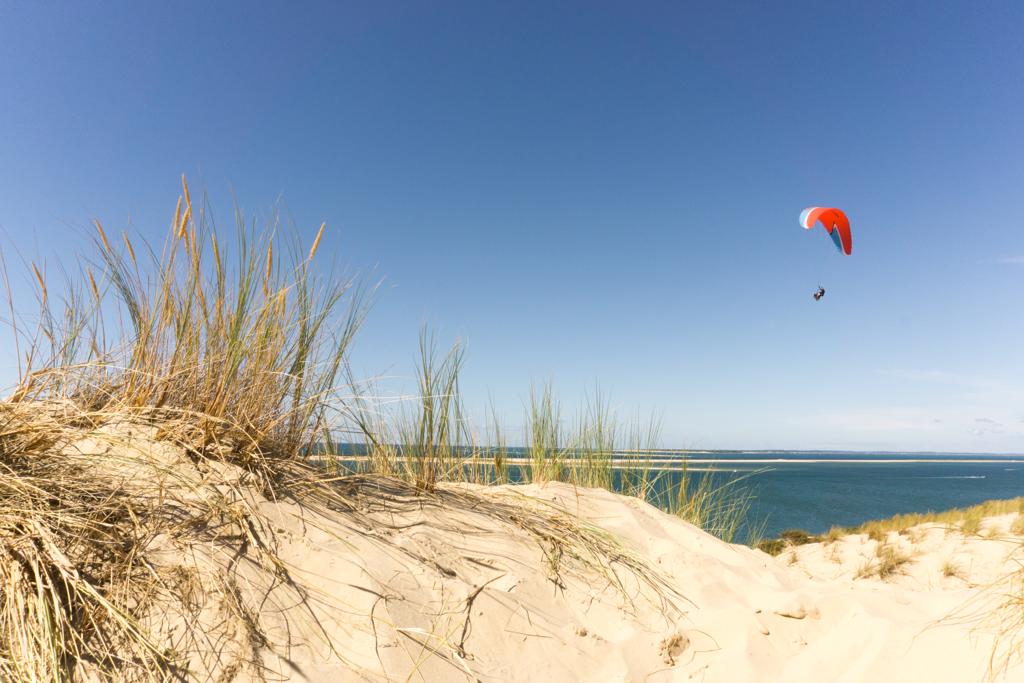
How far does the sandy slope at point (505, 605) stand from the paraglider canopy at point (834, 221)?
914 cm

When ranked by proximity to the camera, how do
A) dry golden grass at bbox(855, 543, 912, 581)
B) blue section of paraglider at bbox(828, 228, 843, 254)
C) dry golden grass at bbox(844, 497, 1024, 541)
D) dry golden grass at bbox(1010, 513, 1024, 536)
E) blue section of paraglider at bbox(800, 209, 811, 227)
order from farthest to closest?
blue section of paraglider at bbox(828, 228, 843, 254), blue section of paraglider at bbox(800, 209, 811, 227), dry golden grass at bbox(844, 497, 1024, 541), dry golden grass at bbox(1010, 513, 1024, 536), dry golden grass at bbox(855, 543, 912, 581)

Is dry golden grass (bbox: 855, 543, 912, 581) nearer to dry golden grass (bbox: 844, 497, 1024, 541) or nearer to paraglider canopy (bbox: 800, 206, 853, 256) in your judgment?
dry golden grass (bbox: 844, 497, 1024, 541)

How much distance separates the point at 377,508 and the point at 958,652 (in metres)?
2.05

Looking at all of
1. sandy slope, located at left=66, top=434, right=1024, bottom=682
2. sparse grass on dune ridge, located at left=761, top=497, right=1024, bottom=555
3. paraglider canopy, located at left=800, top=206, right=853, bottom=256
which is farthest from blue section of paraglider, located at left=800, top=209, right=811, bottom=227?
sandy slope, located at left=66, top=434, right=1024, bottom=682

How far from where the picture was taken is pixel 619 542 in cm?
240

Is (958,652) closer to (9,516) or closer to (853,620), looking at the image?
(853,620)

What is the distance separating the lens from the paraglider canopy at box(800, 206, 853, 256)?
995cm

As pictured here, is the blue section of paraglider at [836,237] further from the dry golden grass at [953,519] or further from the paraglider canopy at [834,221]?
the dry golden grass at [953,519]

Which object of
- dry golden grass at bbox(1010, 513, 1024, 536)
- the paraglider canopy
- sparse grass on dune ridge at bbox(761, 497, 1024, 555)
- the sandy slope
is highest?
the paraglider canopy

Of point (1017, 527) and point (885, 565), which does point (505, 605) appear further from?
point (1017, 527)

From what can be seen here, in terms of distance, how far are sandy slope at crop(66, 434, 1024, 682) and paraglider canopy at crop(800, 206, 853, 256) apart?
9141mm

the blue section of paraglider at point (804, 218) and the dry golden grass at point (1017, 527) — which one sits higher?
the blue section of paraglider at point (804, 218)

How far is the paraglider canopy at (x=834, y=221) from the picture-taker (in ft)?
32.6

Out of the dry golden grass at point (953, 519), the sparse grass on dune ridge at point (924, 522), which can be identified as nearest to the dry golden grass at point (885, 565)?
the sparse grass on dune ridge at point (924, 522)
